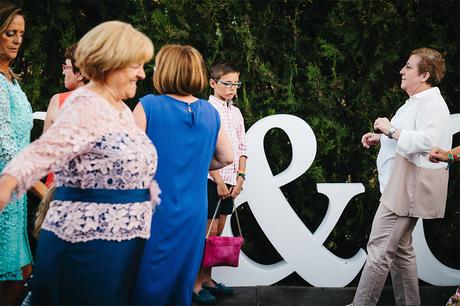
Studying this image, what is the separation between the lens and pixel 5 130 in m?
3.72

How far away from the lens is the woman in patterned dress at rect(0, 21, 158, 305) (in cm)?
254

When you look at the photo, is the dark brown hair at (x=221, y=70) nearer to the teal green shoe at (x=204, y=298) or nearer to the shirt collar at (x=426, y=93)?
the shirt collar at (x=426, y=93)

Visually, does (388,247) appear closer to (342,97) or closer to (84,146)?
(342,97)

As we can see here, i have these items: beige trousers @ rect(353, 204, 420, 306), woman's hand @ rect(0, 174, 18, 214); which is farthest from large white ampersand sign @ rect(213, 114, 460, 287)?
woman's hand @ rect(0, 174, 18, 214)

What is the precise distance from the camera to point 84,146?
2.49m

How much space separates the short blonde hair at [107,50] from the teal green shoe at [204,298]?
268 centimetres

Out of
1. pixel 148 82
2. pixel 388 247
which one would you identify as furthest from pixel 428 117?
pixel 148 82

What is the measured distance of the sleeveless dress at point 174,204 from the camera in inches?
125

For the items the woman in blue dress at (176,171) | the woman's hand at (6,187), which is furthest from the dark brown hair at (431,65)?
the woman's hand at (6,187)

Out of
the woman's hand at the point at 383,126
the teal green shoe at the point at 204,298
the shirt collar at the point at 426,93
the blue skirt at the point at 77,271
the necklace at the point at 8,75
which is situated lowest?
the teal green shoe at the point at 204,298

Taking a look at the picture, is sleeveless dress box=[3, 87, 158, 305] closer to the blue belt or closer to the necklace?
the blue belt

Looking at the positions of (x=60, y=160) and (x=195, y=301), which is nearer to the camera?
(x=60, y=160)

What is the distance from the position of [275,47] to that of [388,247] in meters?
2.30

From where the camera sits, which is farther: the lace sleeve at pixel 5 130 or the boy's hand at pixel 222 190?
the boy's hand at pixel 222 190
